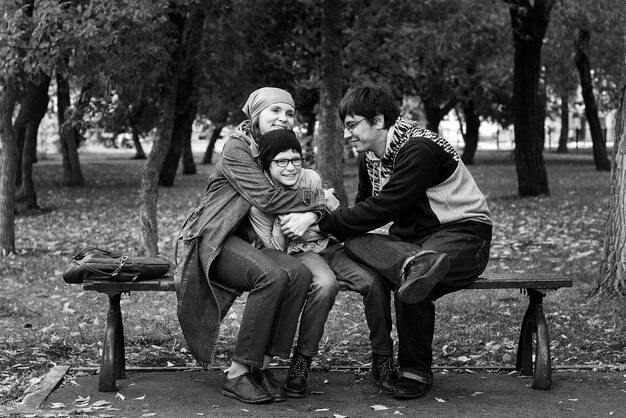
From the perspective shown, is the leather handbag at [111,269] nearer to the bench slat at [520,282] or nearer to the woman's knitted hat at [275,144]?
the woman's knitted hat at [275,144]

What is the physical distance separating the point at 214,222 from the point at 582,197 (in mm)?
14851

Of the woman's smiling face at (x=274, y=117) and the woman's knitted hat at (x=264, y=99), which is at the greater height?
the woman's knitted hat at (x=264, y=99)

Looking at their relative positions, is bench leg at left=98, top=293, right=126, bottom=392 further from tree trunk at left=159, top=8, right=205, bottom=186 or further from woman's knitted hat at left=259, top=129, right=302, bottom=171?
tree trunk at left=159, top=8, right=205, bottom=186

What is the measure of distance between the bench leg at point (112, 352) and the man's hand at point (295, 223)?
95 centimetres

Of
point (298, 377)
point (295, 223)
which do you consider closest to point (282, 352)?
point (298, 377)

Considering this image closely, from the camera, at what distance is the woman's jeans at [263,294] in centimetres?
506

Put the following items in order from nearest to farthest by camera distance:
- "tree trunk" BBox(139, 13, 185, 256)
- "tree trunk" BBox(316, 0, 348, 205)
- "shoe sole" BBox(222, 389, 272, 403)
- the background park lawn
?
"shoe sole" BBox(222, 389, 272, 403) < the background park lawn < "tree trunk" BBox(139, 13, 185, 256) < "tree trunk" BBox(316, 0, 348, 205)

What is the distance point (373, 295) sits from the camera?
519cm

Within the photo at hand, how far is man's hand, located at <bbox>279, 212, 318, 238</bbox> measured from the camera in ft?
17.4

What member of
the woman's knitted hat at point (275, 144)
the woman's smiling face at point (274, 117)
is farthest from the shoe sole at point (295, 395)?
the woman's smiling face at point (274, 117)

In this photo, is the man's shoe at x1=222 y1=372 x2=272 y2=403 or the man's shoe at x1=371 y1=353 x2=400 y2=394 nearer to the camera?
the man's shoe at x1=222 y1=372 x2=272 y2=403

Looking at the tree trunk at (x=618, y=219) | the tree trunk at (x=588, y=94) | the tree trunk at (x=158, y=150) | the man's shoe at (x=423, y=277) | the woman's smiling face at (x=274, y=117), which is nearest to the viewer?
the man's shoe at (x=423, y=277)

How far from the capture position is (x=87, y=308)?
26.7 ft

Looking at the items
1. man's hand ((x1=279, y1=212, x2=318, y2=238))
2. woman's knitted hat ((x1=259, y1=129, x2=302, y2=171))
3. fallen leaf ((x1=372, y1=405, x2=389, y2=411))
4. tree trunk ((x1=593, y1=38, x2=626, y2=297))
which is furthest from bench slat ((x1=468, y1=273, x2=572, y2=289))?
tree trunk ((x1=593, y1=38, x2=626, y2=297))
